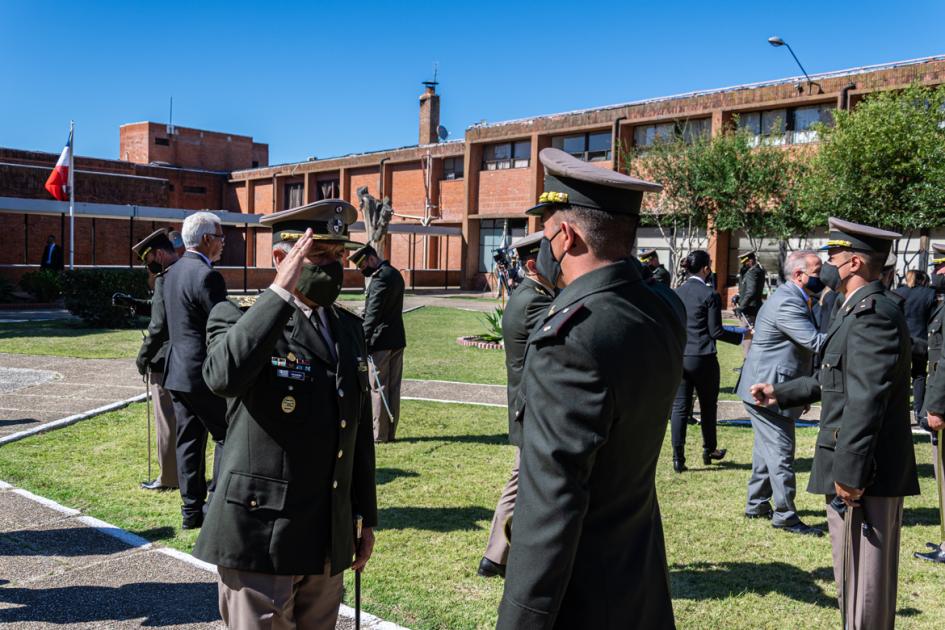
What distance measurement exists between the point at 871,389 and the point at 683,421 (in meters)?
3.88

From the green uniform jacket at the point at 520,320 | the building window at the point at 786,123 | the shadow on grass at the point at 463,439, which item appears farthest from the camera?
the building window at the point at 786,123

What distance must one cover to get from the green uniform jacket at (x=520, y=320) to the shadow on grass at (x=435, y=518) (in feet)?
5.10

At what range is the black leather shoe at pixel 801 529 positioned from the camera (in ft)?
20.0

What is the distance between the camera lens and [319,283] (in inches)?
120

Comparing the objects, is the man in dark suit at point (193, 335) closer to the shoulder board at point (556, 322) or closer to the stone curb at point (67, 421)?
the stone curb at point (67, 421)

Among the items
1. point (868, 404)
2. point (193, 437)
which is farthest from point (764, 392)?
point (193, 437)

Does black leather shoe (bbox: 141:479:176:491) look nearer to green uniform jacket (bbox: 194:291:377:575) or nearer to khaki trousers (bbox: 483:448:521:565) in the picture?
khaki trousers (bbox: 483:448:521:565)

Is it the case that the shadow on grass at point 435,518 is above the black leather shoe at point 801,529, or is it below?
above

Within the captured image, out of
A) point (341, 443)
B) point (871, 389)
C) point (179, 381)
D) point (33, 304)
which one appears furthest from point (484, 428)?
point (33, 304)

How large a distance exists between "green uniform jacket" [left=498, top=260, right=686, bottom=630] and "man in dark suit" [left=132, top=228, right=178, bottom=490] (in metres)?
4.65

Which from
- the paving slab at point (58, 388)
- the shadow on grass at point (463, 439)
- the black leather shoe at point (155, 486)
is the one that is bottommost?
the black leather shoe at point (155, 486)

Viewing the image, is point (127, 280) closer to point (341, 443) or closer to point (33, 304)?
point (33, 304)

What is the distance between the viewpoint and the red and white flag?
27.1m

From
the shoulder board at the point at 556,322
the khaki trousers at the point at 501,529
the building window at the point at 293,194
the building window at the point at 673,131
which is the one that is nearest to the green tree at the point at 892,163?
the building window at the point at 673,131
